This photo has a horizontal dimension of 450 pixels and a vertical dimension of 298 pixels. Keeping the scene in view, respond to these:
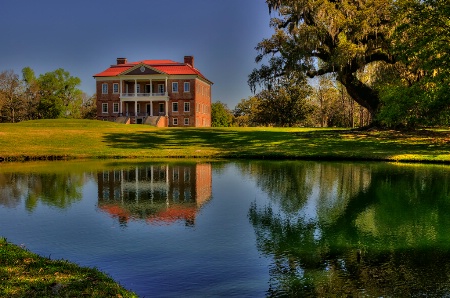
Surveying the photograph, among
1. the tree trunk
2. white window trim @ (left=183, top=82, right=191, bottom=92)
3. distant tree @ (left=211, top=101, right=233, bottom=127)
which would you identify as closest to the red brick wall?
white window trim @ (left=183, top=82, right=191, bottom=92)

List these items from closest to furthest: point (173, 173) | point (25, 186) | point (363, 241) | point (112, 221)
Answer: point (363, 241) < point (112, 221) < point (25, 186) < point (173, 173)

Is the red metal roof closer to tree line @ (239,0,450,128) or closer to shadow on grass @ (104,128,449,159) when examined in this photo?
shadow on grass @ (104,128,449,159)

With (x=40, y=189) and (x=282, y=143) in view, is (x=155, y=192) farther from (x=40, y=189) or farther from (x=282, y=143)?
(x=282, y=143)

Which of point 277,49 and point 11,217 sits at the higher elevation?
point 277,49

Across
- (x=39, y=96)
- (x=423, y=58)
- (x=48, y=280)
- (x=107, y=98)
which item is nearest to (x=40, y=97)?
(x=39, y=96)

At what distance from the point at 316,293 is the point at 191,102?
60.1m

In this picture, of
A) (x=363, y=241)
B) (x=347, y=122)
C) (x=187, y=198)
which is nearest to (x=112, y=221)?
(x=187, y=198)

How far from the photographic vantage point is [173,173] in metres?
19.8

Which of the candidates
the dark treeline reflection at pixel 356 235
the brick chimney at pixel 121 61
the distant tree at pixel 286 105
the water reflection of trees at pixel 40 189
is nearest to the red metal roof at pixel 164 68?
the brick chimney at pixel 121 61

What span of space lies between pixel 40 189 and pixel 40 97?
77686mm

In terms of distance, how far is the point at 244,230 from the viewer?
964 centimetres

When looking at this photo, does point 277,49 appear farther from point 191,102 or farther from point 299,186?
point 191,102

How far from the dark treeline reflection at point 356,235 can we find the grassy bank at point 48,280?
7.18 feet

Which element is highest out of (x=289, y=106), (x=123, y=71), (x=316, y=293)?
(x=123, y=71)
